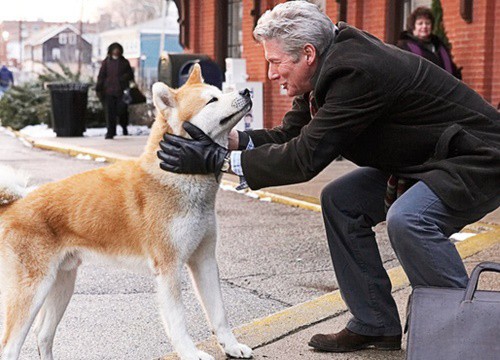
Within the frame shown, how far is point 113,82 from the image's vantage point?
18.5m

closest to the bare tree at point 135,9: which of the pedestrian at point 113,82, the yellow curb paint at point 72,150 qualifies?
the pedestrian at point 113,82

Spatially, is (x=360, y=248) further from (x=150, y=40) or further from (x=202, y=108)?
(x=150, y=40)

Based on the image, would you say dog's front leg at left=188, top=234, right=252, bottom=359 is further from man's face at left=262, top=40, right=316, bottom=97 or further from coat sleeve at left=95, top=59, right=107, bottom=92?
coat sleeve at left=95, top=59, right=107, bottom=92

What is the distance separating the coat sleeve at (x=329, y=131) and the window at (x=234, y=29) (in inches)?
555

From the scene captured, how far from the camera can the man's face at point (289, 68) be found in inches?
151

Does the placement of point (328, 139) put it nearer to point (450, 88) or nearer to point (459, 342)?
point (450, 88)

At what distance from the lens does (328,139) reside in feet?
12.2

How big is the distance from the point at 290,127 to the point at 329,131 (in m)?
0.86

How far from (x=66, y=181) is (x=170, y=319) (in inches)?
35.1

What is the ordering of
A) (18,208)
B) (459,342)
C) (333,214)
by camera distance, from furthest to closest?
(333,214) < (18,208) < (459,342)

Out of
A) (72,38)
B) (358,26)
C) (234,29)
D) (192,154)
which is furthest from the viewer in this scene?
(72,38)

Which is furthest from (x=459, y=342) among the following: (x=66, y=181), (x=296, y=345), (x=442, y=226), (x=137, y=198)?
(x=66, y=181)

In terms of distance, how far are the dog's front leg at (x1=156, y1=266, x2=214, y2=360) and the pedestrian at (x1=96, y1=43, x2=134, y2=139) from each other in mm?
14810

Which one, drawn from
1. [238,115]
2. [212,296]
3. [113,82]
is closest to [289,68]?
[238,115]
